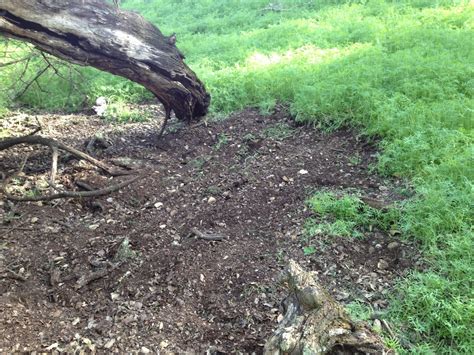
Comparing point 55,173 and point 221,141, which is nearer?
point 55,173

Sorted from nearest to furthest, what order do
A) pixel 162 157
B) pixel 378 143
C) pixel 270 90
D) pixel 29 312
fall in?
pixel 29 312 < pixel 378 143 < pixel 162 157 < pixel 270 90

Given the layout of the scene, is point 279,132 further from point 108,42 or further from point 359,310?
point 359,310

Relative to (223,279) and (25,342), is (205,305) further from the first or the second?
(25,342)

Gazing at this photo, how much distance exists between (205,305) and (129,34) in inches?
123

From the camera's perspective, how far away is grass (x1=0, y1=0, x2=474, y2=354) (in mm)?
2795

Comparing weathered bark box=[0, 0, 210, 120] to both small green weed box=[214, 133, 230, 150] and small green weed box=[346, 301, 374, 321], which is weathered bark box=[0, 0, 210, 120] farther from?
small green weed box=[346, 301, 374, 321]

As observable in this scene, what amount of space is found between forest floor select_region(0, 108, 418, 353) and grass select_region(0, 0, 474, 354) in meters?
0.24

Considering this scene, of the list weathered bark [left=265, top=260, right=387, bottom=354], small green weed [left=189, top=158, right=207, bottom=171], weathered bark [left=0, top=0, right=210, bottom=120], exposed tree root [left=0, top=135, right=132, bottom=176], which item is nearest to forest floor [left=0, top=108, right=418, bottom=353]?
small green weed [left=189, top=158, right=207, bottom=171]

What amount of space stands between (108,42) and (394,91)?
3.23m

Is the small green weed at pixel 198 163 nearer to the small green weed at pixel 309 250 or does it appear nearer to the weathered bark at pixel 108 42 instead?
the weathered bark at pixel 108 42

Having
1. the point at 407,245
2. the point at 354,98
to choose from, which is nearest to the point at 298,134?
the point at 354,98

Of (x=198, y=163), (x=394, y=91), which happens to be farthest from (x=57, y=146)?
(x=394, y=91)

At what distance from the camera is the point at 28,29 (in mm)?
3939

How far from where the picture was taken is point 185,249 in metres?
3.41
